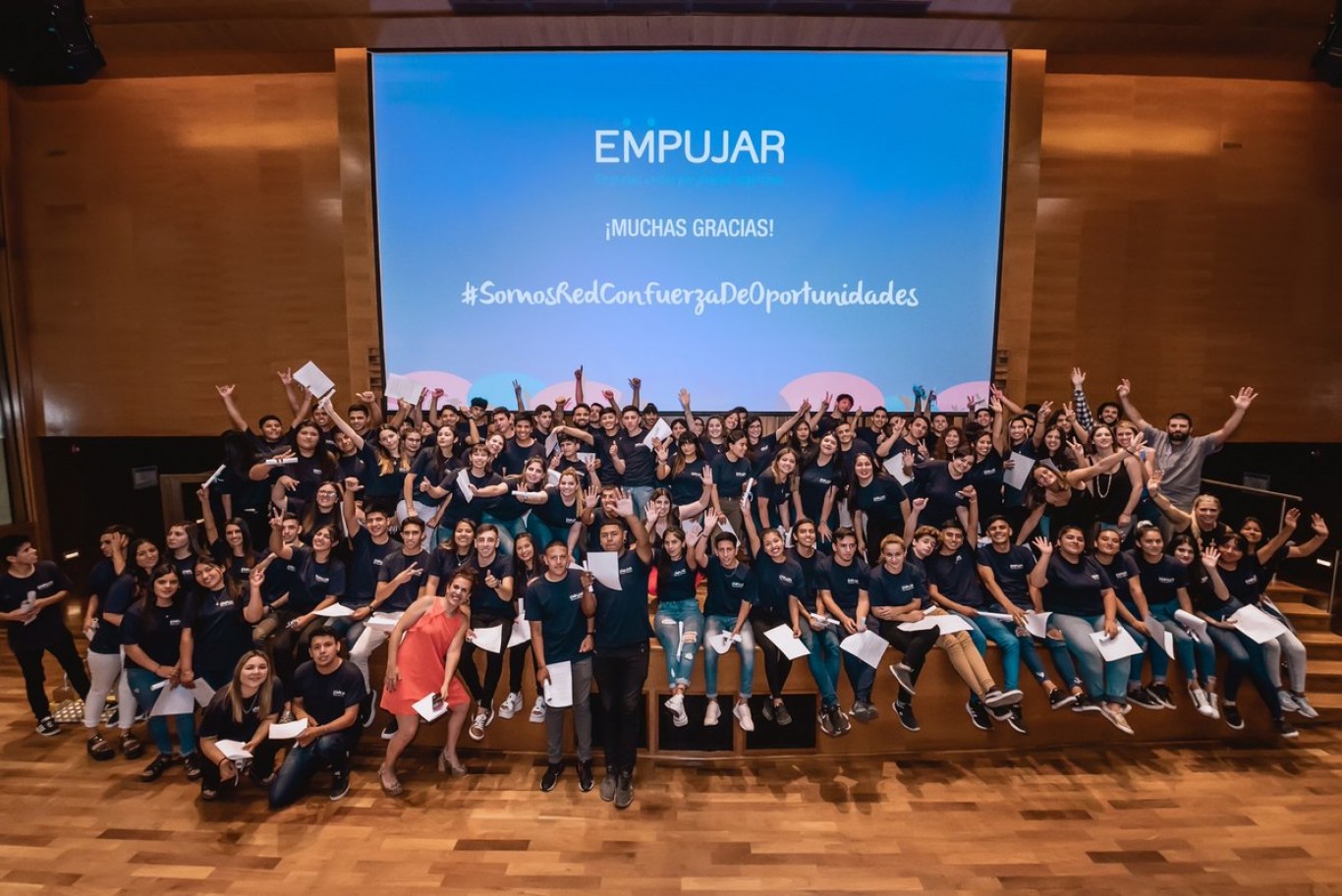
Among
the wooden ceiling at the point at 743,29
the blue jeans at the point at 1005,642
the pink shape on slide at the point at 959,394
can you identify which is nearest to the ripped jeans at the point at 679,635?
the blue jeans at the point at 1005,642

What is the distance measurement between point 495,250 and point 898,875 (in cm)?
621

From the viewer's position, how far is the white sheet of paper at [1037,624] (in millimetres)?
4668

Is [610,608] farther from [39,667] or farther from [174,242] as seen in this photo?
[174,242]

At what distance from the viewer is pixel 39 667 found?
196 inches

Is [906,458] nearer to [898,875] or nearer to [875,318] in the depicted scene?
[875,318]

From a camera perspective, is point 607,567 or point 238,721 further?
point 607,567

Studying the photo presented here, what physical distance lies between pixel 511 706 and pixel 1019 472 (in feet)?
14.0

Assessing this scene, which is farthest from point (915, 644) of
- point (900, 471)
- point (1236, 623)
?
point (1236, 623)

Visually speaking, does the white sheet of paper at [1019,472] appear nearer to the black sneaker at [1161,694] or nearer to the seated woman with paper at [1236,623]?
the seated woman with paper at [1236,623]

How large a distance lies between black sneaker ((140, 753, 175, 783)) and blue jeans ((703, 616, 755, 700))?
359 centimetres

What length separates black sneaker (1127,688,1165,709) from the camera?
4629mm

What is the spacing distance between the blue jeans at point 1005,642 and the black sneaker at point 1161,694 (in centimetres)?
93

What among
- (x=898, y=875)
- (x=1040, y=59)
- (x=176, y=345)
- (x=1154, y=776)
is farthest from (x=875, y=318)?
(x=176, y=345)

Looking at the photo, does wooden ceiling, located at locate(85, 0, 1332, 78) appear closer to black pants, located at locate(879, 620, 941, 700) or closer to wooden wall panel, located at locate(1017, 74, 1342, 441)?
wooden wall panel, located at locate(1017, 74, 1342, 441)
